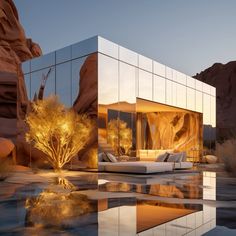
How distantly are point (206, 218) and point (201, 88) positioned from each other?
2009 cm

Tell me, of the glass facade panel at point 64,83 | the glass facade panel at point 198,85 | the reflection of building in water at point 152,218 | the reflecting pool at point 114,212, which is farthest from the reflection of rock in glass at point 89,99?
the glass facade panel at point 198,85

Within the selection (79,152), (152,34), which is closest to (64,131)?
(79,152)

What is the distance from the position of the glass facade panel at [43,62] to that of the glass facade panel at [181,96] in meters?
8.34

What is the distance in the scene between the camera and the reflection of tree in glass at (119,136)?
1508 cm

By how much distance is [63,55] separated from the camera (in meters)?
16.1

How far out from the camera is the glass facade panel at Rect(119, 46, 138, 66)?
15852 millimetres

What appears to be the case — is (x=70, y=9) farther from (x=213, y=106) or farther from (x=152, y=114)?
(x=213, y=106)

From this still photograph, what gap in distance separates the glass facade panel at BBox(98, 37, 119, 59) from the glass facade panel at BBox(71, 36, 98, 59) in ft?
0.64

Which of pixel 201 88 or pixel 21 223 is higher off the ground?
pixel 201 88

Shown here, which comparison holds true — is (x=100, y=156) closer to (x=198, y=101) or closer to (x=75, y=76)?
(x=75, y=76)

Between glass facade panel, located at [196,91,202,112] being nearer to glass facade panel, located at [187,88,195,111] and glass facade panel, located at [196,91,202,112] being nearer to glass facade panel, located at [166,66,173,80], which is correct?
glass facade panel, located at [187,88,195,111]

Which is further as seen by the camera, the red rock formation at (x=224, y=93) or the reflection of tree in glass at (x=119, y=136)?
the red rock formation at (x=224, y=93)

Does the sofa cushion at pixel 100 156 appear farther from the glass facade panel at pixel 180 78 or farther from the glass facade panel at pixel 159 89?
the glass facade panel at pixel 180 78

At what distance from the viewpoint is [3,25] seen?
31.0m
